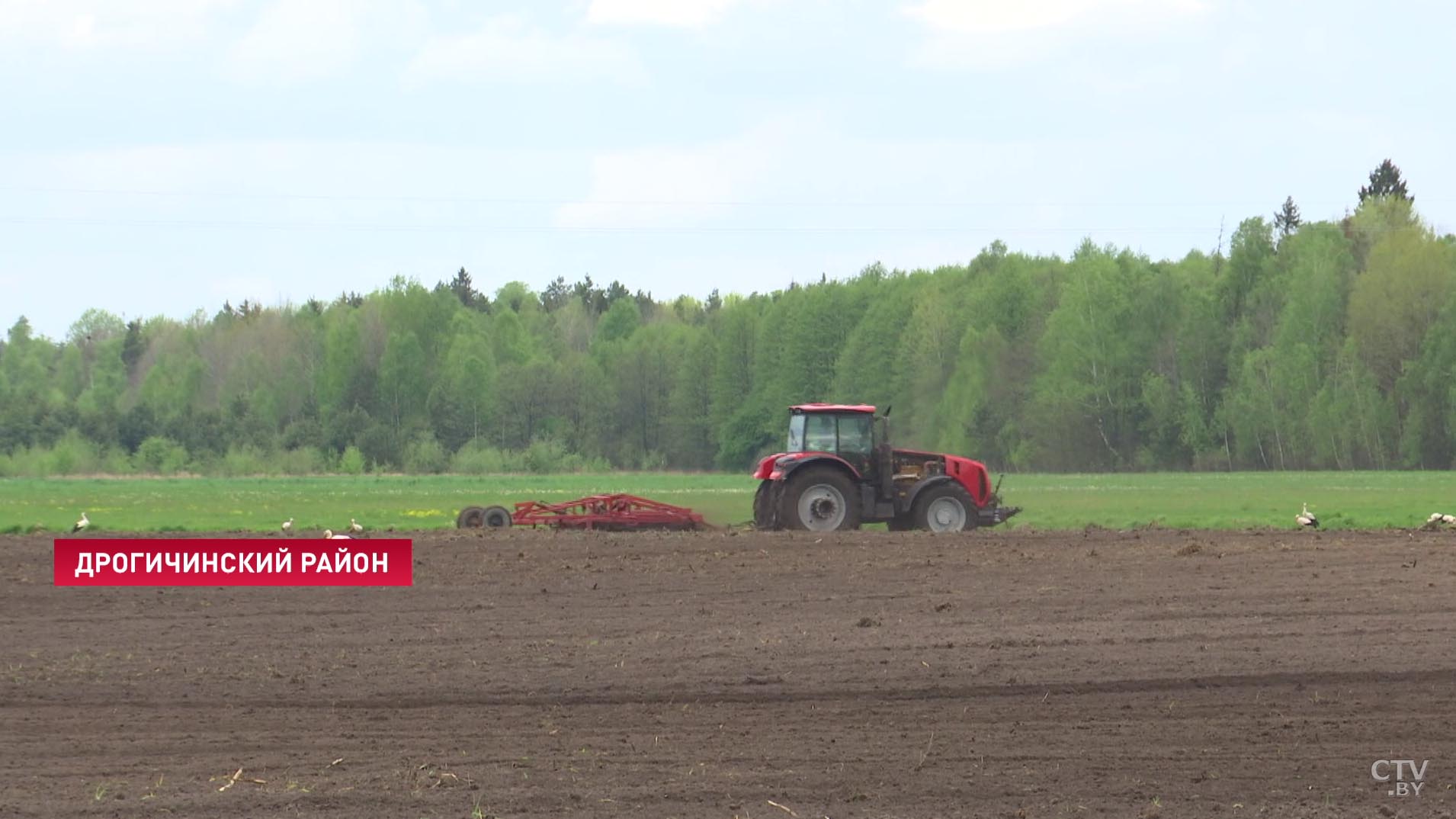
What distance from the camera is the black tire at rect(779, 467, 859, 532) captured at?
24969mm

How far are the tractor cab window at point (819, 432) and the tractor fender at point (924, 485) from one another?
142 centimetres

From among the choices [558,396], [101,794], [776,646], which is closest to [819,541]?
[776,646]

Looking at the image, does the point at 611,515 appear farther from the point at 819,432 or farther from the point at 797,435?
the point at 819,432

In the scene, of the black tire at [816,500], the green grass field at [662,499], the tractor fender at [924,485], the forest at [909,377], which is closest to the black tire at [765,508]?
the black tire at [816,500]

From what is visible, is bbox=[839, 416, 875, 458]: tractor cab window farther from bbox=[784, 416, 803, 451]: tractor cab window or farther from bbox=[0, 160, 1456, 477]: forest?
bbox=[0, 160, 1456, 477]: forest

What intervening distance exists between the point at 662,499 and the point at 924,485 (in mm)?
6645

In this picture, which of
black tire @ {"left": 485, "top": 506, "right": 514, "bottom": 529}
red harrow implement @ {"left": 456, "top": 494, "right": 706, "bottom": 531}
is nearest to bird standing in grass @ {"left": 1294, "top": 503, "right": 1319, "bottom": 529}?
red harrow implement @ {"left": 456, "top": 494, "right": 706, "bottom": 531}

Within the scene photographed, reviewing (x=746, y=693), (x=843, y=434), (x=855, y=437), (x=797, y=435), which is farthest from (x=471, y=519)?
(x=746, y=693)

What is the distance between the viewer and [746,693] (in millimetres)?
11523

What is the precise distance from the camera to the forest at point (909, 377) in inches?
2872

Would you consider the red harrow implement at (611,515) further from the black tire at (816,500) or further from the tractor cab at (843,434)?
the tractor cab at (843,434)

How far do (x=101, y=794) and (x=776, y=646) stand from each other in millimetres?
6099

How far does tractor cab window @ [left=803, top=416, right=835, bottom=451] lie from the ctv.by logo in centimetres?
1595

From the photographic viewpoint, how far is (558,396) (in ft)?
325
